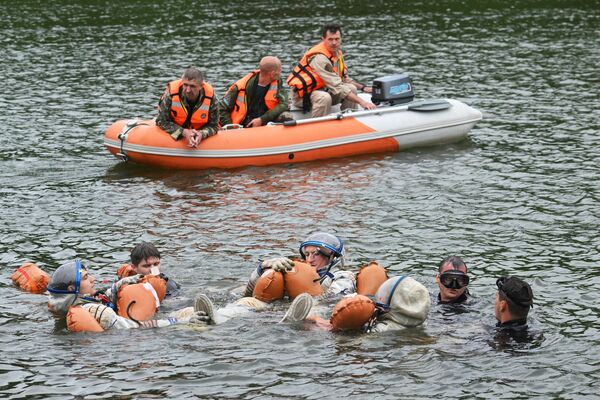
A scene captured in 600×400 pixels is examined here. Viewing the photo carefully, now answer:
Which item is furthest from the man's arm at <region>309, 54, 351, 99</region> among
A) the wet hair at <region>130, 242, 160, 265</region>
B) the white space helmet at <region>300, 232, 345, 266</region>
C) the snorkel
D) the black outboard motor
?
the wet hair at <region>130, 242, 160, 265</region>


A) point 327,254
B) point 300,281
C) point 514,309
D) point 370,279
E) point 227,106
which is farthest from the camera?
point 227,106

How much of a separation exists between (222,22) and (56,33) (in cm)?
480

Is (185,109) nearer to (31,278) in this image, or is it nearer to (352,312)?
(31,278)

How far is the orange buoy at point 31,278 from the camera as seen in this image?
1172 cm

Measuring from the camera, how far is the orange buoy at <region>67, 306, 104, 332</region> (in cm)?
1025

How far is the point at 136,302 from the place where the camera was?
34.3 ft

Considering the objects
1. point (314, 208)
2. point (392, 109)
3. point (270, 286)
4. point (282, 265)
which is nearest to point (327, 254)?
point (282, 265)

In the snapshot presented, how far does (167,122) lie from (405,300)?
25.4ft

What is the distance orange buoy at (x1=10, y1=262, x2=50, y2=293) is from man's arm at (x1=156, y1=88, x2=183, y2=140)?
17.3 feet

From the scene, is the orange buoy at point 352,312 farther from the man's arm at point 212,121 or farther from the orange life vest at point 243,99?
the orange life vest at point 243,99

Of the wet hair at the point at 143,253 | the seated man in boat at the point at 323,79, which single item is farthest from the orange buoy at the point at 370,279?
the seated man in boat at the point at 323,79

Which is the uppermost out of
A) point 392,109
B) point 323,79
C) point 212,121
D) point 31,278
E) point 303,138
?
point 323,79

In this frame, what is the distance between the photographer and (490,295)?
38.1 ft

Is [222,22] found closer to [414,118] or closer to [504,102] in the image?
[504,102]
